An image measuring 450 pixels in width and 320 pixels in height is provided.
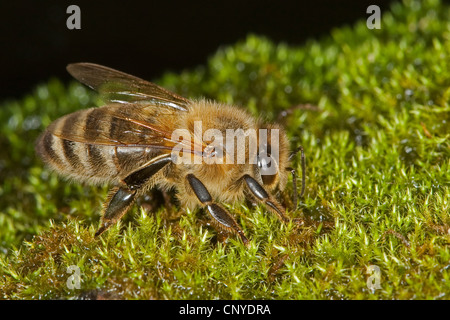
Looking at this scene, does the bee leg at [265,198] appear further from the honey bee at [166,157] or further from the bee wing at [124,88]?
the bee wing at [124,88]

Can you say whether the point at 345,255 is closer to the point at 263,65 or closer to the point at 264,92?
the point at 264,92

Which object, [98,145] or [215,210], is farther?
[98,145]

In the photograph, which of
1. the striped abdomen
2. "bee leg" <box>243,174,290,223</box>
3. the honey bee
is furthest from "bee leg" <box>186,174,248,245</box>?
the striped abdomen

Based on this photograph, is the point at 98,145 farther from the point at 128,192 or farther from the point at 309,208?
the point at 309,208

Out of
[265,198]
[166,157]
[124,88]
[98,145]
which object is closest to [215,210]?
[265,198]

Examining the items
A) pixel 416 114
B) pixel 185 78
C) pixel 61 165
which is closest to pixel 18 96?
pixel 185 78

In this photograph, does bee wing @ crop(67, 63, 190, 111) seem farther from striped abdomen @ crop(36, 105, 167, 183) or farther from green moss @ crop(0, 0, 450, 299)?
green moss @ crop(0, 0, 450, 299)

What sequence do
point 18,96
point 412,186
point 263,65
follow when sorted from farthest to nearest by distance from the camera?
point 18,96 → point 263,65 → point 412,186
